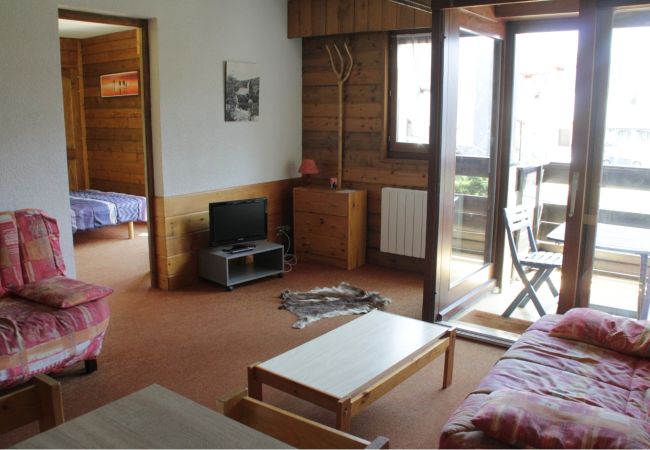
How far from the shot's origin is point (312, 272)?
5.43 m

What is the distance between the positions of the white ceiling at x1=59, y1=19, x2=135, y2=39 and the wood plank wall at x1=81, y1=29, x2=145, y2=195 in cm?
12

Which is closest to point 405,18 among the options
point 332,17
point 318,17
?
point 332,17

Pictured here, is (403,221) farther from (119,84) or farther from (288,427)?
(119,84)

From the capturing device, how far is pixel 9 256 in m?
3.39

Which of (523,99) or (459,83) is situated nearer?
(459,83)

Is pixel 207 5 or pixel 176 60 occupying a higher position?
pixel 207 5

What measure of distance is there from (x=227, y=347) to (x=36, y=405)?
1.94 meters

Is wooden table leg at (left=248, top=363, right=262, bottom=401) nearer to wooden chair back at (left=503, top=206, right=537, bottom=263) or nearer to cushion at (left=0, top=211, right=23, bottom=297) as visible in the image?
cushion at (left=0, top=211, right=23, bottom=297)

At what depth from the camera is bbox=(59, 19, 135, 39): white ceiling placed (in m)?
6.61

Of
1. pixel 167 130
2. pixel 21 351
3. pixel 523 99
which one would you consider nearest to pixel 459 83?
pixel 523 99

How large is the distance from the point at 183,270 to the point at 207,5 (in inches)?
86.0

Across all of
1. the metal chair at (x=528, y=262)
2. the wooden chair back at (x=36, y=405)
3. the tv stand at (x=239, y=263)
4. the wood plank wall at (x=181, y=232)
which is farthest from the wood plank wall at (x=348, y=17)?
the wooden chair back at (x=36, y=405)

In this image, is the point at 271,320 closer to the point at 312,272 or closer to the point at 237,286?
the point at 237,286

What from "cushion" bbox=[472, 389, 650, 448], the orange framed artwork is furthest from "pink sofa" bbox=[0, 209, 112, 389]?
the orange framed artwork
